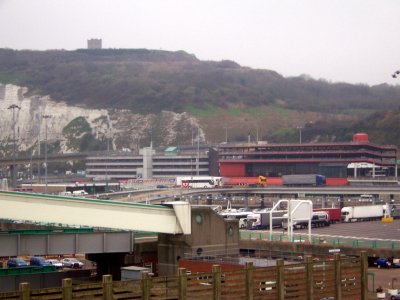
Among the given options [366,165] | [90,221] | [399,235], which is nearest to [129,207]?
[90,221]

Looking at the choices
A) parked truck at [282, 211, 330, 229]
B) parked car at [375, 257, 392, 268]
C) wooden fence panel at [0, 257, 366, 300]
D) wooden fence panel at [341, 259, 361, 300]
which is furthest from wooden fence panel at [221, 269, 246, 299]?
parked truck at [282, 211, 330, 229]

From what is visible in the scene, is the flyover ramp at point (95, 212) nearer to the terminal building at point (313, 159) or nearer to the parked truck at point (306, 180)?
the parked truck at point (306, 180)

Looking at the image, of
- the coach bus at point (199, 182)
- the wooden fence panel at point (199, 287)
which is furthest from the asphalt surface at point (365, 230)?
the coach bus at point (199, 182)

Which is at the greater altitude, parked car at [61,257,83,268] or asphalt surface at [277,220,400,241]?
asphalt surface at [277,220,400,241]

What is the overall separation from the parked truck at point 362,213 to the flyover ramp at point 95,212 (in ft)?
154

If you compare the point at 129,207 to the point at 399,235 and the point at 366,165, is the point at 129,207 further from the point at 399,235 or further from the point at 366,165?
the point at 366,165

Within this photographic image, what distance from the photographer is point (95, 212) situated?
121 ft

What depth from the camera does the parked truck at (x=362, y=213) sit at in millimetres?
83625

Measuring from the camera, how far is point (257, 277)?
30422 mm

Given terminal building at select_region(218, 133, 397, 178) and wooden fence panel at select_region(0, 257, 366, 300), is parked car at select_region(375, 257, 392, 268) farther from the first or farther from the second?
terminal building at select_region(218, 133, 397, 178)

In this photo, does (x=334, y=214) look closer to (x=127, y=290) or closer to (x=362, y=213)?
(x=362, y=213)

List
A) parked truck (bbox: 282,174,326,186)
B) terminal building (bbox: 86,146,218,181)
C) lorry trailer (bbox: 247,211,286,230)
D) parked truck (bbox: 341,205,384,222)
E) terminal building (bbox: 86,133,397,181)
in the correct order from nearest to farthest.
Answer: lorry trailer (bbox: 247,211,286,230), parked truck (bbox: 341,205,384,222), parked truck (bbox: 282,174,326,186), terminal building (bbox: 86,133,397,181), terminal building (bbox: 86,146,218,181)

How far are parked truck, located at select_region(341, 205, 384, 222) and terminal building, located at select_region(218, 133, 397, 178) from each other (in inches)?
1486

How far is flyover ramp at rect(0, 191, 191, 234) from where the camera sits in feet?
115
